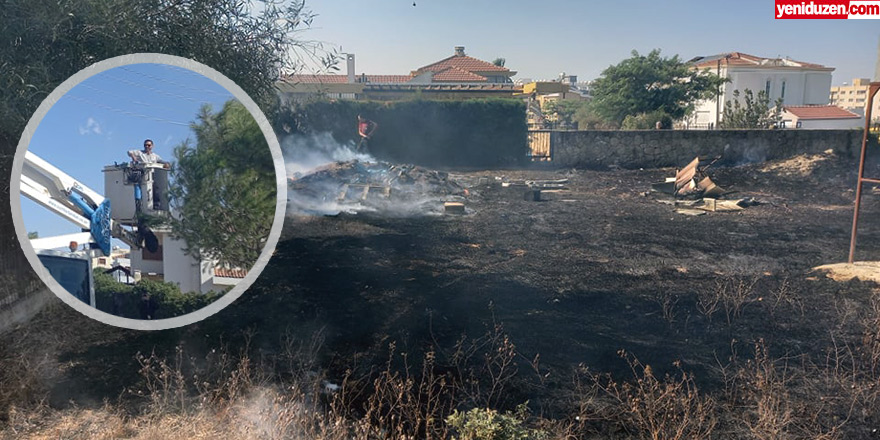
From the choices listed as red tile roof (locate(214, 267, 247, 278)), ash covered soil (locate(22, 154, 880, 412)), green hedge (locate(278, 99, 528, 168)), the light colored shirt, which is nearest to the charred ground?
ash covered soil (locate(22, 154, 880, 412))

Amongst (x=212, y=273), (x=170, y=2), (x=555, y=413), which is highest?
(x=170, y=2)

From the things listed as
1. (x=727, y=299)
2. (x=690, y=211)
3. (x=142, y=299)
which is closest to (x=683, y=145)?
(x=690, y=211)

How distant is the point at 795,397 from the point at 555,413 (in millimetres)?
1942

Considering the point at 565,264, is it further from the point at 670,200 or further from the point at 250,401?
the point at 670,200

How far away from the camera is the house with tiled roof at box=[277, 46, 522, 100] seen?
23.1 metres

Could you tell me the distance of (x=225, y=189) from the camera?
2.64 metres

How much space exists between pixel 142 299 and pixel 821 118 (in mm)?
43103

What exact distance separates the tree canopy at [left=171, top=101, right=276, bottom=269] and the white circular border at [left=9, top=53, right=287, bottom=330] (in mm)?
46

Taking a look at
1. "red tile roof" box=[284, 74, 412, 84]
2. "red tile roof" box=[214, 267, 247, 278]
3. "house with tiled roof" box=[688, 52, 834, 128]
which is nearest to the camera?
"red tile roof" box=[214, 267, 247, 278]

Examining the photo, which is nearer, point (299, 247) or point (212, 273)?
point (212, 273)

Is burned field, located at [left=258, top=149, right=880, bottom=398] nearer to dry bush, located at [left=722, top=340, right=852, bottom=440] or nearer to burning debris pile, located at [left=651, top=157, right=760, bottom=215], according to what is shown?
dry bush, located at [left=722, top=340, right=852, bottom=440]

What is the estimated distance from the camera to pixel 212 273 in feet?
8.75

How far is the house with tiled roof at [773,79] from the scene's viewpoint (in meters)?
39.8

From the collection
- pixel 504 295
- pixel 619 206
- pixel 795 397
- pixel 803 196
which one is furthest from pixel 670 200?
pixel 795 397
